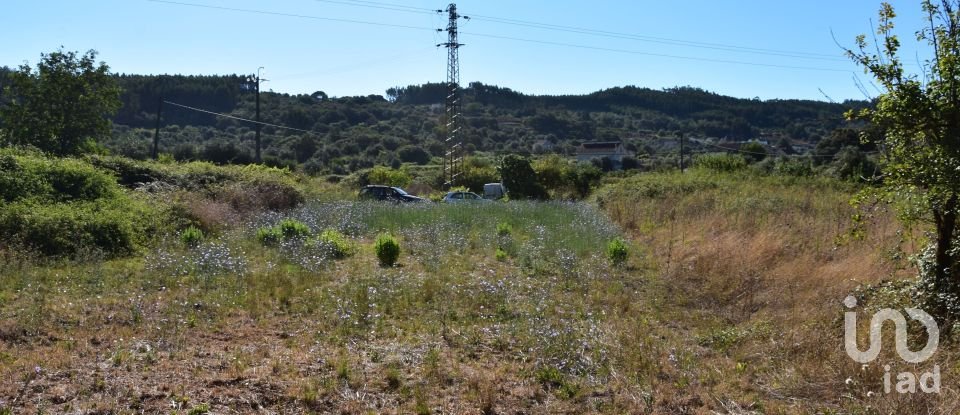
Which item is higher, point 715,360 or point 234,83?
point 234,83

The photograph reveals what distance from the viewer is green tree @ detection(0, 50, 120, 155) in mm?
25734

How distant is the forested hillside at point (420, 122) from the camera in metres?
66.4

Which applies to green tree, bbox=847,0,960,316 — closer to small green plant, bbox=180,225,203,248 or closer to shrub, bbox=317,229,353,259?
shrub, bbox=317,229,353,259

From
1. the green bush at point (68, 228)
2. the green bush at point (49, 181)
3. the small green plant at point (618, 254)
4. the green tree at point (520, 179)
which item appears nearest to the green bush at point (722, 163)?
the green tree at point (520, 179)

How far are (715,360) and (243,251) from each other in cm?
937

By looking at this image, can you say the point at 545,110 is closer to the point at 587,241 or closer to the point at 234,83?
the point at 234,83

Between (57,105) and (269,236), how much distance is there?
57.7ft

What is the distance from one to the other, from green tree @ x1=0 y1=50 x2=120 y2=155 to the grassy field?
16005mm

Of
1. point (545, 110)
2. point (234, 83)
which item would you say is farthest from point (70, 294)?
point (545, 110)

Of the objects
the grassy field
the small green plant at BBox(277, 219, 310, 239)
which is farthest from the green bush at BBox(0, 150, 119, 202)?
the small green plant at BBox(277, 219, 310, 239)

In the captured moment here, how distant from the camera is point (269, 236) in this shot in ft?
46.8

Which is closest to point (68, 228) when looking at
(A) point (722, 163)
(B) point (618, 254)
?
(B) point (618, 254)

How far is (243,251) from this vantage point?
1282cm

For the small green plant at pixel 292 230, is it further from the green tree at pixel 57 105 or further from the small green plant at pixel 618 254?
the green tree at pixel 57 105
